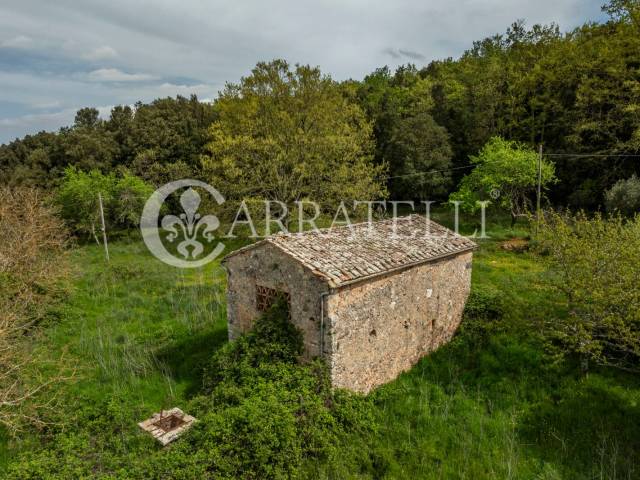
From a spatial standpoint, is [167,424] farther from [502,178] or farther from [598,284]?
[502,178]

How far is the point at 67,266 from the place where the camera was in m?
18.0

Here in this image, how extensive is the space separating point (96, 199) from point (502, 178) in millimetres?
26423

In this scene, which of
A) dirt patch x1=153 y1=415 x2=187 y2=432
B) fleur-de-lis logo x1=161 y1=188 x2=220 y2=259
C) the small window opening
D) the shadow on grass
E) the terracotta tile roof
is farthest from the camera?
fleur-de-lis logo x1=161 y1=188 x2=220 y2=259

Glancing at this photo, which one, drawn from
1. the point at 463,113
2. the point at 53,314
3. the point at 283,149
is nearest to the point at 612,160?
the point at 463,113

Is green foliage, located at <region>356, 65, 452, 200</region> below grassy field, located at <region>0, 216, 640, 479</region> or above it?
above

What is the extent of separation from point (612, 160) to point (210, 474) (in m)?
30.6

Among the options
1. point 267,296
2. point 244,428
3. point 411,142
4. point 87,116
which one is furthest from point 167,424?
point 87,116

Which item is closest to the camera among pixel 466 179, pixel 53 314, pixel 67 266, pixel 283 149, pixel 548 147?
pixel 53 314

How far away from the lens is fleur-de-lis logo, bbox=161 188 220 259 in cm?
2641

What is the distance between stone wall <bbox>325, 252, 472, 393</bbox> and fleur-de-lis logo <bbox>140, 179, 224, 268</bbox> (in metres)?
14.2

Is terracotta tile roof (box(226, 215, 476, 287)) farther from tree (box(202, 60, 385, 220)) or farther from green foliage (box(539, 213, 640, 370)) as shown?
tree (box(202, 60, 385, 220))

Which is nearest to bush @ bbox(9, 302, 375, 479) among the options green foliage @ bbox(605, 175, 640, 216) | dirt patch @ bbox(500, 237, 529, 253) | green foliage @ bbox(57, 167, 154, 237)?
dirt patch @ bbox(500, 237, 529, 253)

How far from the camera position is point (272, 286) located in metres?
10.4

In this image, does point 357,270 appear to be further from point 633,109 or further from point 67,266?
point 633,109
